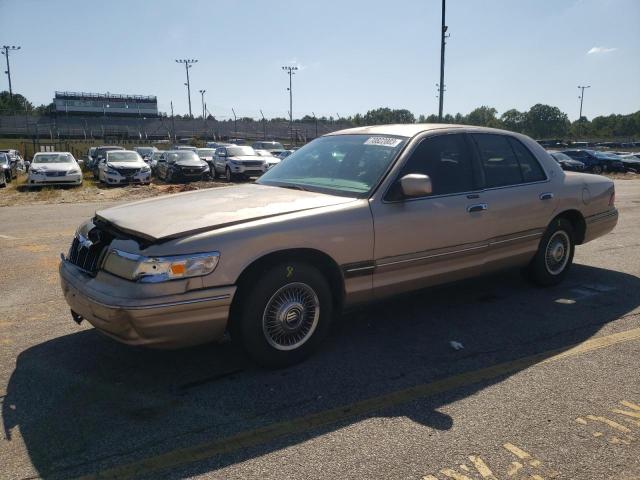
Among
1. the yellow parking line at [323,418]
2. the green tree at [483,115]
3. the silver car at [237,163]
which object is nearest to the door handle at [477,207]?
the yellow parking line at [323,418]

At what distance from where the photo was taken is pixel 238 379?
3.63 meters

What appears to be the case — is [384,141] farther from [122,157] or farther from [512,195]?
[122,157]

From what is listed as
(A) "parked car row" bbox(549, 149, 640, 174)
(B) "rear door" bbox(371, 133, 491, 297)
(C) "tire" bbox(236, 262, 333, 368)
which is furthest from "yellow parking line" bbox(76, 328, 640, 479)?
(A) "parked car row" bbox(549, 149, 640, 174)

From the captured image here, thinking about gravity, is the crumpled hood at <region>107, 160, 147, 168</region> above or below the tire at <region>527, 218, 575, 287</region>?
above

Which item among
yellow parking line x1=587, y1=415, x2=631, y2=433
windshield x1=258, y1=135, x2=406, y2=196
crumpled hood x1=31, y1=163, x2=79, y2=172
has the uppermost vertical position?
windshield x1=258, y1=135, x2=406, y2=196

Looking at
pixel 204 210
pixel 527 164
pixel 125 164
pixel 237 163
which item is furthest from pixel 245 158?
pixel 204 210

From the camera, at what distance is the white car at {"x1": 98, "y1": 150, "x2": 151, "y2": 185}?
815 inches

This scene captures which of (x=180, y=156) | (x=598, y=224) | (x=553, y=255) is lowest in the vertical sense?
(x=553, y=255)

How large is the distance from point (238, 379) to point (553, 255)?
3.71 m

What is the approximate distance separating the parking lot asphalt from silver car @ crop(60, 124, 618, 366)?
1.31 ft

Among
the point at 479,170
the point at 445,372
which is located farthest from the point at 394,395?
the point at 479,170

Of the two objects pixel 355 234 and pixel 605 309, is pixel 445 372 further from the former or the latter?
pixel 605 309

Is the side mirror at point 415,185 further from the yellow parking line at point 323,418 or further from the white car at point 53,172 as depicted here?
the white car at point 53,172

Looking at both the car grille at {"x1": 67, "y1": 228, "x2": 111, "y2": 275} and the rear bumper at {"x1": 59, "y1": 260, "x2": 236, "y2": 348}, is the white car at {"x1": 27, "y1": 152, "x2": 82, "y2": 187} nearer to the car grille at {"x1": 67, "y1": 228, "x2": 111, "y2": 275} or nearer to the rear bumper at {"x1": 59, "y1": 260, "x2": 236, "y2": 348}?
the car grille at {"x1": 67, "y1": 228, "x2": 111, "y2": 275}
